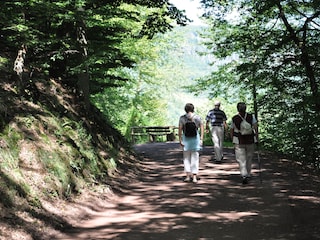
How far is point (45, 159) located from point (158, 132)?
20363mm

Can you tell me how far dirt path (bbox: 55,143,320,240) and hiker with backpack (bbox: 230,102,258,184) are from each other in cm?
42

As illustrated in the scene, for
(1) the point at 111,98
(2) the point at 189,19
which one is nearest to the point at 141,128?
(1) the point at 111,98

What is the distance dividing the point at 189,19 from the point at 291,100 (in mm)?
5285

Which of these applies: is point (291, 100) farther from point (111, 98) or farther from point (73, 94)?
point (111, 98)

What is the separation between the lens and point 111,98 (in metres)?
31.2

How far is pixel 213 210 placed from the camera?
6.83m

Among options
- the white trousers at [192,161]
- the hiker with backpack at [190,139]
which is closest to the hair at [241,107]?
the hiker with backpack at [190,139]

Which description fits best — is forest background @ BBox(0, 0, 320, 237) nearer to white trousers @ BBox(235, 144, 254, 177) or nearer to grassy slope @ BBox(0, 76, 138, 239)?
grassy slope @ BBox(0, 76, 138, 239)

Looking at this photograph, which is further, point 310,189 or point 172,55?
point 172,55

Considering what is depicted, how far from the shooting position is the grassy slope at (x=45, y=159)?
564cm

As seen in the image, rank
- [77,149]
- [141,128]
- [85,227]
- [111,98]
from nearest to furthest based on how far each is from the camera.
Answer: [85,227] → [77,149] → [141,128] → [111,98]

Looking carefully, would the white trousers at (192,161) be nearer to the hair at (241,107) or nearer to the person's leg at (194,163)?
the person's leg at (194,163)

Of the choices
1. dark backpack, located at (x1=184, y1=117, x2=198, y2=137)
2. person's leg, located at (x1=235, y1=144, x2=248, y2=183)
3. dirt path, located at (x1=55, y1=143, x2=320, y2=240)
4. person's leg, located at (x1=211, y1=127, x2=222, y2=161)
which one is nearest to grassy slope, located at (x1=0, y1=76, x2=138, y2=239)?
dirt path, located at (x1=55, y1=143, x2=320, y2=240)

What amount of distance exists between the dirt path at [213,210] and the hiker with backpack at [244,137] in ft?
1.39
